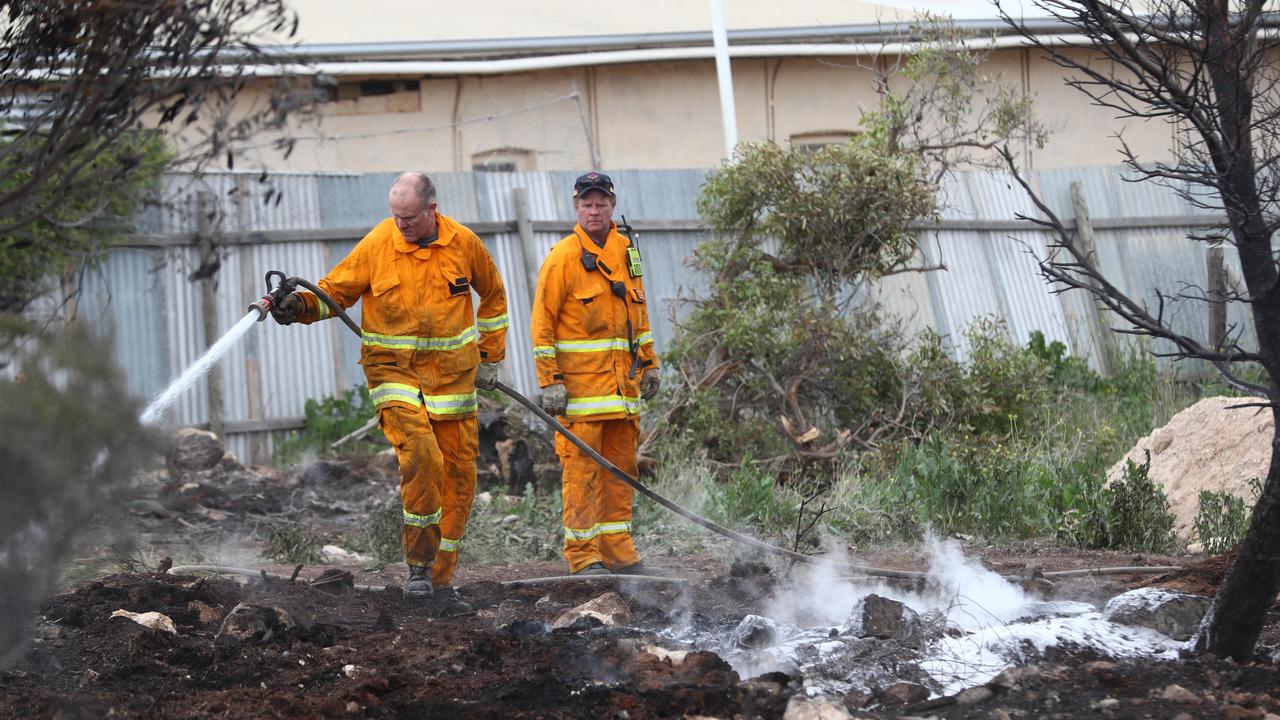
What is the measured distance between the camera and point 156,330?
415 inches

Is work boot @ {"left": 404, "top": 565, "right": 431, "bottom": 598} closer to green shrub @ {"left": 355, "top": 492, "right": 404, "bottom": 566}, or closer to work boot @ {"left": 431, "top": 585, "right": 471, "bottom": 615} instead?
work boot @ {"left": 431, "top": 585, "right": 471, "bottom": 615}

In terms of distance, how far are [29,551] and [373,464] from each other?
7098 millimetres

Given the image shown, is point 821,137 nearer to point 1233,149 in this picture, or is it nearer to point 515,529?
point 515,529

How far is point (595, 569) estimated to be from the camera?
6762 mm

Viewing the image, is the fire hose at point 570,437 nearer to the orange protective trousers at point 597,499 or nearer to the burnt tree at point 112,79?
the orange protective trousers at point 597,499

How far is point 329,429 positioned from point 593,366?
15.4ft

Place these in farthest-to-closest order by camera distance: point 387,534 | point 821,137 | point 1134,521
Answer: point 821,137, point 387,534, point 1134,521

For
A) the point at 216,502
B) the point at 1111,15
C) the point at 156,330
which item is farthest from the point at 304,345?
the point at 1111,15

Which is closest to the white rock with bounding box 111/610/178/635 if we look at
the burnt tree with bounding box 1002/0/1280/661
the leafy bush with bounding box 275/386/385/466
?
the burnt tree with bounding box 1002/0/1280/661

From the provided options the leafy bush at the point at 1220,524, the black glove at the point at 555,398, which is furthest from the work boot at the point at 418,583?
the leafy bush at the point at 1220,524

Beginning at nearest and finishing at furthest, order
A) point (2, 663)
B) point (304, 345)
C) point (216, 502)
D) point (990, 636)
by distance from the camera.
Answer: point (2, 663) < point (990, 636) < point (216, 502) < point (304, 345)

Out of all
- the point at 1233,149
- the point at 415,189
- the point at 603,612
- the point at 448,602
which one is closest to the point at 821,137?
the point at 415,189

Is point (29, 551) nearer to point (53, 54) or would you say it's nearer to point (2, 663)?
point (2, 663)

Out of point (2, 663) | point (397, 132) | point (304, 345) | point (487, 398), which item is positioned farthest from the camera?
point (397, 132)
